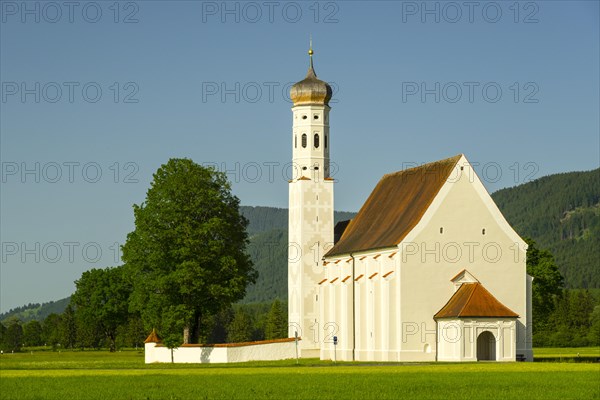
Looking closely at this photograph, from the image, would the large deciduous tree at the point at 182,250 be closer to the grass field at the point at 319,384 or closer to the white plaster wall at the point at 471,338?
the white plaster wall at the point at 471,338

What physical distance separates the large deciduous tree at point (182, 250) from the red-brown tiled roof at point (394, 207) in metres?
8.87

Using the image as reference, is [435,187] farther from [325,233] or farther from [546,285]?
[546,285]

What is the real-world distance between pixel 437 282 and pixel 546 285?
2477 cm

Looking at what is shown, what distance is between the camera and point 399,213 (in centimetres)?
7675

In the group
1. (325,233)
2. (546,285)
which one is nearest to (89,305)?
(325,233)

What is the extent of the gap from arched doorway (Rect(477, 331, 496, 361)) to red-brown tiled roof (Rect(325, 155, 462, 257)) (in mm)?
7582

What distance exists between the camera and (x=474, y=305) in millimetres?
69250

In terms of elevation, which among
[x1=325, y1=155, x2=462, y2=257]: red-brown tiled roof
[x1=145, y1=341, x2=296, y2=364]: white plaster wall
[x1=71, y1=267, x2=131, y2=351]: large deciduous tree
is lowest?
[x1=145, y1=341, x2=296, y2=364]: white plaster wall

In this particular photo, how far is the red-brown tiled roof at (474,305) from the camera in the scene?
69000mm

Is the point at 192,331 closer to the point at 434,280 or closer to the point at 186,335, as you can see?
the point at 186,335

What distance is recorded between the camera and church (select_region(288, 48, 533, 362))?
69.9 m

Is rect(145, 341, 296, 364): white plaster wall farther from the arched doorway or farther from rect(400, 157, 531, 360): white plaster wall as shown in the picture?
the arched doorway

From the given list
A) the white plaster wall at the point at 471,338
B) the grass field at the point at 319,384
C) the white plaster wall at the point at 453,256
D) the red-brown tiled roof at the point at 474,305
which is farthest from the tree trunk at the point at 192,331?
the grass field at the point at 319,384

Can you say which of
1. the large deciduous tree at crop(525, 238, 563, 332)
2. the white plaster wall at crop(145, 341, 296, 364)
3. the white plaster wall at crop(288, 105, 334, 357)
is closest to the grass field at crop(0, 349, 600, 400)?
the white plaster wall at crop(145, 341, 296, 364)
